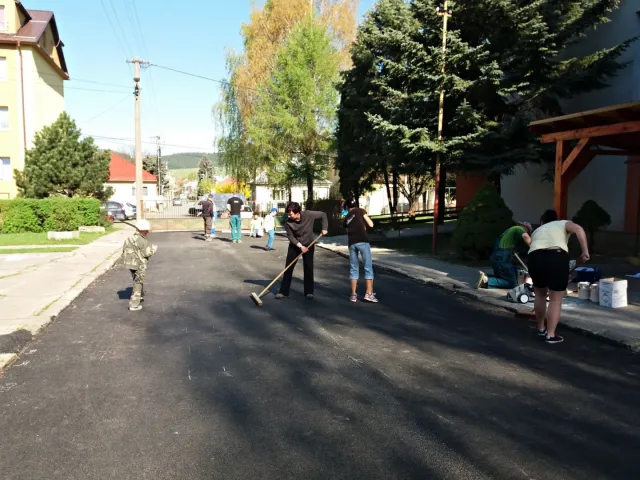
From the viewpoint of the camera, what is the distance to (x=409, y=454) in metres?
3.45

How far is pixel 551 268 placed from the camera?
6.19 meters

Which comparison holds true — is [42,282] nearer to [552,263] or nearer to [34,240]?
[552,263]

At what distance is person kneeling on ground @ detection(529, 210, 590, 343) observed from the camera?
242 inches

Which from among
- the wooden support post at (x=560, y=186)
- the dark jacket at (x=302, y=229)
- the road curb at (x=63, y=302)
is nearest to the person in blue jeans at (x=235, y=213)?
the road curb at (x=63, y=302)

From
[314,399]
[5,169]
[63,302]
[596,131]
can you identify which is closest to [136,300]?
[63,302]

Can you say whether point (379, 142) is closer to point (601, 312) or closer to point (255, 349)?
point (601, 312)

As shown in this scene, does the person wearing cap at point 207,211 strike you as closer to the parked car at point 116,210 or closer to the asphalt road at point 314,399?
the asphalt road at point 314,399

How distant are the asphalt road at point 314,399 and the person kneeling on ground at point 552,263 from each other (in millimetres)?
392

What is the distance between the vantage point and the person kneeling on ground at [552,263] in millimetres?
6156

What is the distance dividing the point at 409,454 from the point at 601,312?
18.4ft

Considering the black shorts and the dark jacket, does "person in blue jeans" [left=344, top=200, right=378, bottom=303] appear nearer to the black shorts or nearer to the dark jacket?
the dark jacket

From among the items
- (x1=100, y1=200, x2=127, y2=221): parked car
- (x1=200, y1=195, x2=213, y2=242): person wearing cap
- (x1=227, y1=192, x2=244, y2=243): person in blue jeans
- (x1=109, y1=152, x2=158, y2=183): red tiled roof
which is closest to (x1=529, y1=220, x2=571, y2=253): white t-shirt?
(x1=227, y1=192, x2=244, y2=243): person in blue jeans

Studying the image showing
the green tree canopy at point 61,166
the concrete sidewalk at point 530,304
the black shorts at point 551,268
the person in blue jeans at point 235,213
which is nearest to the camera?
the black shorts at point 551,268

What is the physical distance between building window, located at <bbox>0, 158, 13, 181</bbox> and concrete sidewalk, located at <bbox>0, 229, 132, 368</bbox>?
1750 cm
